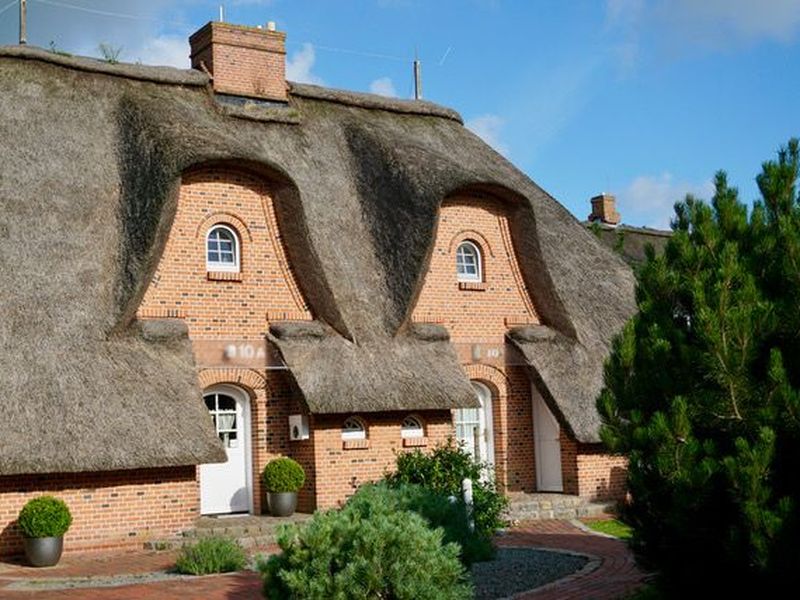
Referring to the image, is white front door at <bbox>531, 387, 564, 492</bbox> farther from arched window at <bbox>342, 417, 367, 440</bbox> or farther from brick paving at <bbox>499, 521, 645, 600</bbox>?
arched window at <bbox>342, 417, 367, 440</bbox>

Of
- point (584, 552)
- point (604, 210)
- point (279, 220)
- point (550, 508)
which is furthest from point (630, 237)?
point (584, 552)

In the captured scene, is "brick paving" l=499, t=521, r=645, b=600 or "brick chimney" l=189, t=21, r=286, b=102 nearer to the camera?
"brick paving" l=499, t=521, r=645, b=600

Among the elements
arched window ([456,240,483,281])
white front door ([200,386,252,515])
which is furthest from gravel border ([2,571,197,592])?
arched window ([456,240,483,281])

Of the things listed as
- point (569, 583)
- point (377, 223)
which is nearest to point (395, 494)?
point (569, 583)

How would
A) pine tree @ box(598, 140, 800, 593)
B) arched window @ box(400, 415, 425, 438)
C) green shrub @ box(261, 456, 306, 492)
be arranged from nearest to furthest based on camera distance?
1. pine tree @ box(598, 140, 800, 593)
2. green shrub @ box(261, 456, 306, 492)
3. arched window @ box(400, 415, 425, 438)

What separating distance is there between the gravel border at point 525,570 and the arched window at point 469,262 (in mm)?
7552

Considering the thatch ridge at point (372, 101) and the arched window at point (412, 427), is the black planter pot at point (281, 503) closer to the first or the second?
the arched window at point (412, 427)

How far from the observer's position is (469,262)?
22.0m

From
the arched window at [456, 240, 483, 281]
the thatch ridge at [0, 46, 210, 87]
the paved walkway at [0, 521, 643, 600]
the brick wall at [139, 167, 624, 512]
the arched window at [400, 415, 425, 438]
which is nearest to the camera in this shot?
the paved walkway at [0, 521, 643, 600]

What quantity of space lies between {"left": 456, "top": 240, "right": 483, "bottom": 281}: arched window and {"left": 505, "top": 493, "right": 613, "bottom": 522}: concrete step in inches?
169

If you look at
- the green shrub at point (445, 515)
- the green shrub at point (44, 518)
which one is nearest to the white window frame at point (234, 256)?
the green shrub at point (44, 518)

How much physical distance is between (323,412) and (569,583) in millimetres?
6532

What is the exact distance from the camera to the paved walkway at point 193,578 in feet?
39.5

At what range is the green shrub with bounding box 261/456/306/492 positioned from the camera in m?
18.4
